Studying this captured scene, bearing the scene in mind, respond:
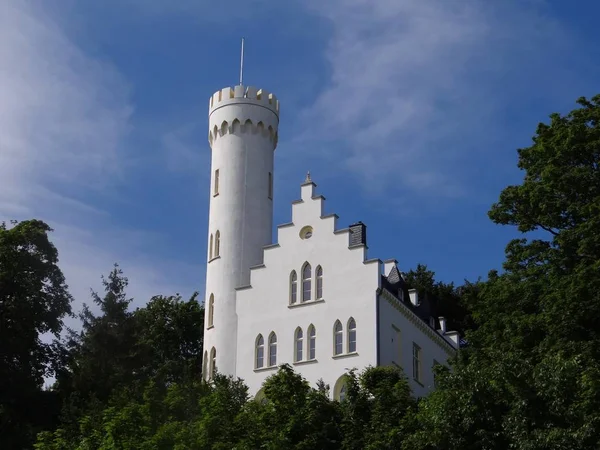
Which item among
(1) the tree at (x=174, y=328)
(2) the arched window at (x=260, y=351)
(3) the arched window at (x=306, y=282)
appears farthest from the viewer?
(1) the tree at (x=174, y=328)

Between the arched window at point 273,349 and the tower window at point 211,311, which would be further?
the tower window at point 211,311

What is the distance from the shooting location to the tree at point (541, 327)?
3247 cm

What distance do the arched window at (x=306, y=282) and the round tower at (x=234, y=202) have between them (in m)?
3.90

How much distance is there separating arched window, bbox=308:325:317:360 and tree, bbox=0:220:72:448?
40.5 ft

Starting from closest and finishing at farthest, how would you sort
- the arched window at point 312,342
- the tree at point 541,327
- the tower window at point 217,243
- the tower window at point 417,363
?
the tree at point 541,327 → the arched window at point 312,342 → the tower window at point 417,363 → the tower window at point 217,243

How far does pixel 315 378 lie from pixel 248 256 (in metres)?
8.22

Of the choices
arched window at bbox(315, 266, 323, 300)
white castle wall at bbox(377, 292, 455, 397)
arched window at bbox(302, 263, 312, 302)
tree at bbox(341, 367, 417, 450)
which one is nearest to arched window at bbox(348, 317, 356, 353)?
white castle wall at bbox(377, 292, 455, 397)

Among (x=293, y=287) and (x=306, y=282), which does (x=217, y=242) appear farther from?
(x=306, y=282)

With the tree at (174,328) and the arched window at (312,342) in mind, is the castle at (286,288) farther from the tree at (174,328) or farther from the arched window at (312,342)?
the tree at (174,328)

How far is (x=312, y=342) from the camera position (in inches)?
1929

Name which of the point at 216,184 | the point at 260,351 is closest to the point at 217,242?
the point at 216,184

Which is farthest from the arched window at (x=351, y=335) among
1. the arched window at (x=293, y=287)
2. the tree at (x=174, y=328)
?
the tree at (x=174, y=328)

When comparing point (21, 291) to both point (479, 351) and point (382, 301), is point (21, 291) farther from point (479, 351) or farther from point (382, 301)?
point (479, 351)

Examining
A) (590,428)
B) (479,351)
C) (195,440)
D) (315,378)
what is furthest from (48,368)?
(590,428)
